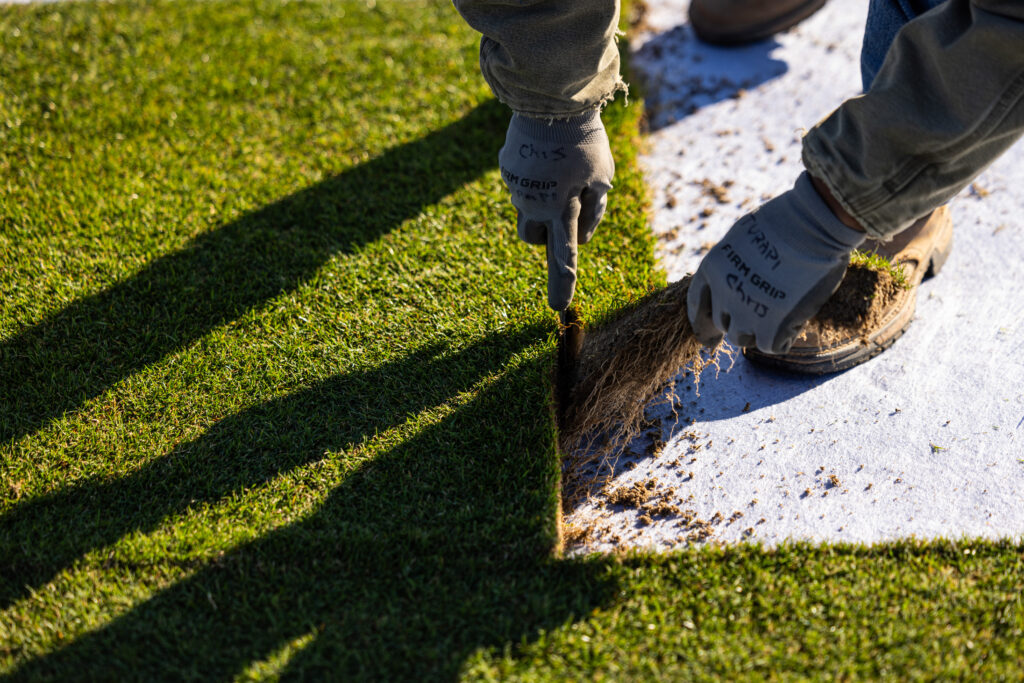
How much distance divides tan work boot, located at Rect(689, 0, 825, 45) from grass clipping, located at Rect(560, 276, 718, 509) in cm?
244

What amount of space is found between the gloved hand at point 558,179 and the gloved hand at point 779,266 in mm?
546

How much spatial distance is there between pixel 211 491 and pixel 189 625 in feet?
1.54

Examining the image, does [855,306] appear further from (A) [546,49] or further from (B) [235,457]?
(B) [235,457]

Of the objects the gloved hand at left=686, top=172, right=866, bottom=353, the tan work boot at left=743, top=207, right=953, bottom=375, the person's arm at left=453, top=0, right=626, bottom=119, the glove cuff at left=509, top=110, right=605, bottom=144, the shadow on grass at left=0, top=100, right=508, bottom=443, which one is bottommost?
the tan work boot at left=743, top=207, right=953, bottom=375

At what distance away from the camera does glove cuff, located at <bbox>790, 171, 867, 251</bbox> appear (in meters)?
2.15

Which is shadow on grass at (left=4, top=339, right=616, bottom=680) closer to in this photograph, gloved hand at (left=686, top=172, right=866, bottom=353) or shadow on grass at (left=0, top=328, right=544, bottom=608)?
shadow on grass at (left=0, top=328, right=544, bottom=608)

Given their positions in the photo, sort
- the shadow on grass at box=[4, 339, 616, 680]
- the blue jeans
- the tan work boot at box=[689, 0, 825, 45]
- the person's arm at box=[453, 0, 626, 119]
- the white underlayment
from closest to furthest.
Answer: the shadow on grass at box=[4, 339, 616, 680] < the person's arm at box=[453, 0, 626, 119] < the white underlayment < the blue jeans < the tan work boot at box=[689, 0, 825, 45]

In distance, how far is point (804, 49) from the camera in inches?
184

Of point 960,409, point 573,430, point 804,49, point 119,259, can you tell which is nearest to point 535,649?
point 573,430

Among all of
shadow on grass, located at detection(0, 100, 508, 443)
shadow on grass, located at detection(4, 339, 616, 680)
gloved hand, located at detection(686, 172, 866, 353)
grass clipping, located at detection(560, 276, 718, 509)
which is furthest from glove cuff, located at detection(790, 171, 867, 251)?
shadow on grass, located at detection(0, 100, 508, 443)

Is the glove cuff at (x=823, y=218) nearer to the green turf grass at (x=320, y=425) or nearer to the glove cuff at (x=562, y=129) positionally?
the glove cuff at (x=562, y=129)

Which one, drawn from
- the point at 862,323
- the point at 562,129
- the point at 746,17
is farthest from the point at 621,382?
the point at 746,17

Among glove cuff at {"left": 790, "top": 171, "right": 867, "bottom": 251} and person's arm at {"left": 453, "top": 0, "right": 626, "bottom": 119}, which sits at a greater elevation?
person's arm at {"left": 453, "top": 0, "right": 626, "bottom": 119}

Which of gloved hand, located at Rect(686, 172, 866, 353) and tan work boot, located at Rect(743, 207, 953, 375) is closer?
gloved hand, located at Rect(686, 172, 866, 353)
